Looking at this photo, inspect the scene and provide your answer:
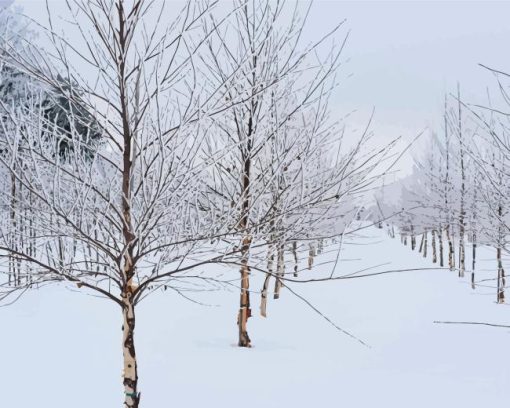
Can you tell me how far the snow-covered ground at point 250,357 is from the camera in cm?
649

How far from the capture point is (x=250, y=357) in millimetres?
8070

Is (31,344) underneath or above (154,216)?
underneath

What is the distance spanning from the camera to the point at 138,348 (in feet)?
28.4

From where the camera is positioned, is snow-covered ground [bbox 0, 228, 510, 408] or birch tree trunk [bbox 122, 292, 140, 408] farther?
snow-covered ground [bbox 0, 228, 510, 408]

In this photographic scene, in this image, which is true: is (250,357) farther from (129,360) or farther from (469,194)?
(469,194)

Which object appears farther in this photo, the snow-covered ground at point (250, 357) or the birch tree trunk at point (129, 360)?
the snow-covered ground at point (250, 357)

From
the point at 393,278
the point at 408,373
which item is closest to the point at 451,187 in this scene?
the point at 393,278

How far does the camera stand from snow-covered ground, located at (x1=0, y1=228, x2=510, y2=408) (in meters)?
6.49

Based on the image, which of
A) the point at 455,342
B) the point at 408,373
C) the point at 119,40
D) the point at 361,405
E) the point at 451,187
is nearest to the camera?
the point at 119,40

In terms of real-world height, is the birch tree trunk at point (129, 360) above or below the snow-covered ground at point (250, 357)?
above

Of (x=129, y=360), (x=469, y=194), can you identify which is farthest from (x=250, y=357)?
(x=469, y=194)

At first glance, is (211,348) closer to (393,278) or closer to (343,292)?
(343,292)

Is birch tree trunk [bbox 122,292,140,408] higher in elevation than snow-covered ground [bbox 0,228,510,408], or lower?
higher

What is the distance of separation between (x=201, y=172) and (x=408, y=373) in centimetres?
544
